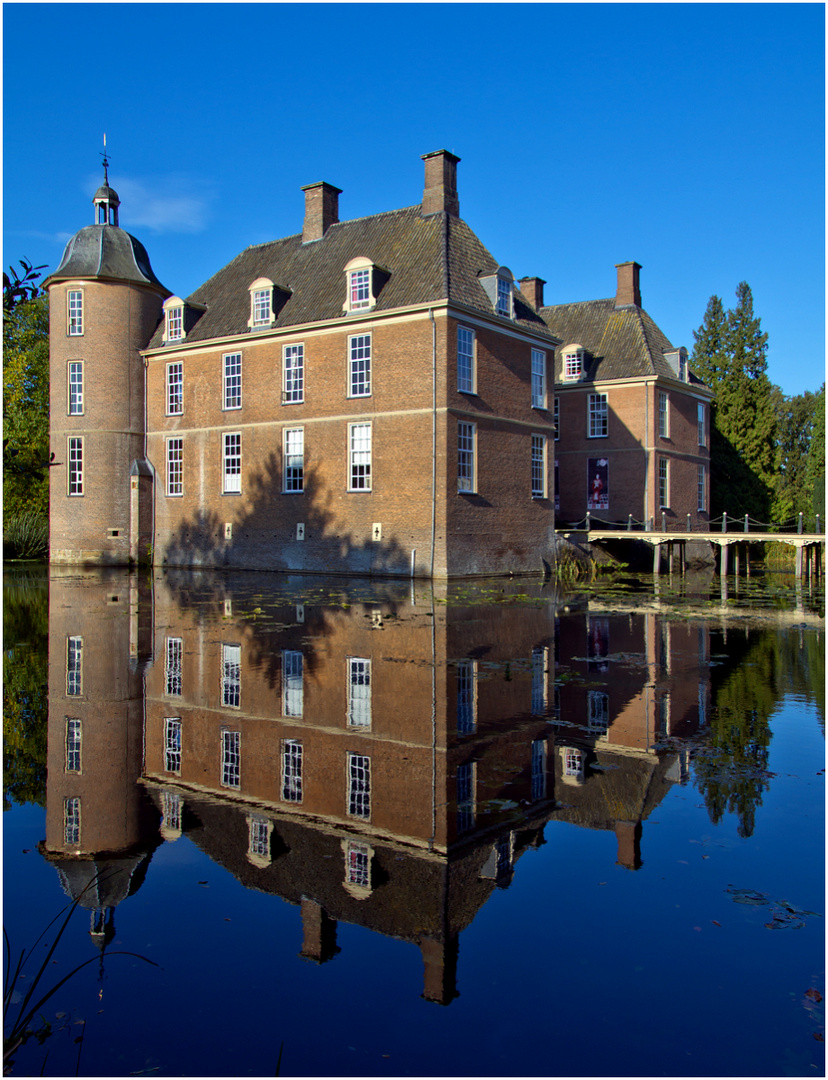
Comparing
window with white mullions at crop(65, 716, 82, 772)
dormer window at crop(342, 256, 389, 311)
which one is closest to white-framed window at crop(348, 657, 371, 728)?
window with white mullions at crop(65, 716, 82, 772)

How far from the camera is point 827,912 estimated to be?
13.9 feet

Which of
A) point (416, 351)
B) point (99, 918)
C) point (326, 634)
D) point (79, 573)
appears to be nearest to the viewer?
point (99, 918)

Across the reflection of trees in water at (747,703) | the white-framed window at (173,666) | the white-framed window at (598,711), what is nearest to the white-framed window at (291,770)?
the white-framed window at (173,666)

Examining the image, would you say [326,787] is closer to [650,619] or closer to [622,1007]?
[622,1007]

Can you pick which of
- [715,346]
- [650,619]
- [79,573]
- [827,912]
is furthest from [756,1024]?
[715,346]

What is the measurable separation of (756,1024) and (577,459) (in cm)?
3778

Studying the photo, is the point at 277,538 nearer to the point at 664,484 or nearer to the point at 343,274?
the point at 343,274

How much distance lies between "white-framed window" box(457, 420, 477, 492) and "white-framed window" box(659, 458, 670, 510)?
48.1 ft

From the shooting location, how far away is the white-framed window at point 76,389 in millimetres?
34938

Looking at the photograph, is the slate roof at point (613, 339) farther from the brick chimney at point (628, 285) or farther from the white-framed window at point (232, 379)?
the white-framed window at point (232, 379)

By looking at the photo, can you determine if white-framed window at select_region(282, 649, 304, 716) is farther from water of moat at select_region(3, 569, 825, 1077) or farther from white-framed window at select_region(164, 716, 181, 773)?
white-framed window at select_region(164, 716, 181, 773)

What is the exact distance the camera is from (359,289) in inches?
1125

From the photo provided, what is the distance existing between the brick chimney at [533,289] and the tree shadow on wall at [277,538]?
60.3 feet

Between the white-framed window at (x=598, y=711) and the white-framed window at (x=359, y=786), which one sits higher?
the white-framed window at (x=598, y=711)
